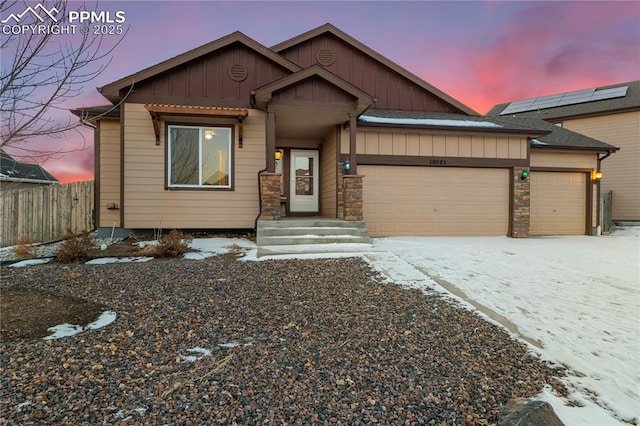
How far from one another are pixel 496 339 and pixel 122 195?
835cm

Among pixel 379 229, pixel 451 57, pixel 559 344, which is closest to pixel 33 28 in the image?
pixel 559 344

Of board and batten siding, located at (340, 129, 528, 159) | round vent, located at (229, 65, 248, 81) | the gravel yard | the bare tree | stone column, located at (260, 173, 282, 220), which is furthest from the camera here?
board and batten siding, located at (340, 129, 528, 159)

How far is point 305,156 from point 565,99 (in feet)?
50.1

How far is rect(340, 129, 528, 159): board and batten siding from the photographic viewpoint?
8883 millimetres

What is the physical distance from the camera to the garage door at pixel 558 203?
34.3ft

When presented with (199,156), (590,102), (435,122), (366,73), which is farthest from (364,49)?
(590,102)

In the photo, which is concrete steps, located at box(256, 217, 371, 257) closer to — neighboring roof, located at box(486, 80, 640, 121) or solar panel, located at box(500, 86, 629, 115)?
neighboring roof, located at box(486, 80, 640, 121)

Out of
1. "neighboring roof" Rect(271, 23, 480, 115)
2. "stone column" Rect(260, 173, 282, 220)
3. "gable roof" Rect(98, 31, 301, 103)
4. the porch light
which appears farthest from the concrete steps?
"neighboring roof" Rect(271, 23, 480, 115)

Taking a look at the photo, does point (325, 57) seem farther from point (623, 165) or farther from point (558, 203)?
point (623, 165)

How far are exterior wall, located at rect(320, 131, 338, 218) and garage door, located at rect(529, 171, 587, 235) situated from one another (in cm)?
628

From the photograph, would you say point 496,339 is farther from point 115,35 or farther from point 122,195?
point 122,195

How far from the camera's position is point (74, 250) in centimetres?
566

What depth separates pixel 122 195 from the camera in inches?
320

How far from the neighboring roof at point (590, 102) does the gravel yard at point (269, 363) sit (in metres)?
16.6
